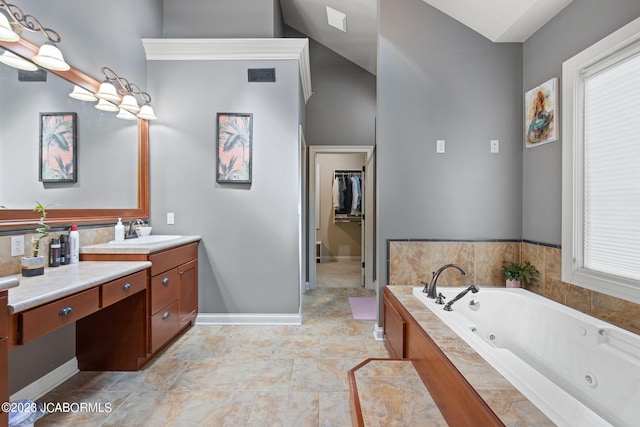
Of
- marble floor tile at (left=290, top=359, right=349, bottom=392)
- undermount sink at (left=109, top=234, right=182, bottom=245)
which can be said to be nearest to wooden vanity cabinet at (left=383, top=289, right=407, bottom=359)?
marble floor tile at (left=290, top=359, right=349, bottom=392)

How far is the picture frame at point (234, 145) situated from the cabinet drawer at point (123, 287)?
1.24 m

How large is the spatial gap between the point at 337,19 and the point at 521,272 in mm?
3372

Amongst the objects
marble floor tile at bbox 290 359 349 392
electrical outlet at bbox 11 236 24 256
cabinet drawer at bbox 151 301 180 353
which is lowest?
marble floor tile at bbox 290 359 349 392

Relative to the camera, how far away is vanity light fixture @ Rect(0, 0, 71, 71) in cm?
157

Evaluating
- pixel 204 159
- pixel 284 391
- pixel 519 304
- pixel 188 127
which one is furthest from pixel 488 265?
pixel 188 127

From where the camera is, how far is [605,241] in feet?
5.98

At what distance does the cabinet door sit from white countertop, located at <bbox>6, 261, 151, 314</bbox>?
0.61m

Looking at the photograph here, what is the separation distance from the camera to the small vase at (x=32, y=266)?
1619 millimetres

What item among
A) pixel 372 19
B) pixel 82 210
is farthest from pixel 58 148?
pixel 372 19

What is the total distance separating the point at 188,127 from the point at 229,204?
87 centimetres

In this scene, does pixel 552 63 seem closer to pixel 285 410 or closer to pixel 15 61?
pixel 285 410

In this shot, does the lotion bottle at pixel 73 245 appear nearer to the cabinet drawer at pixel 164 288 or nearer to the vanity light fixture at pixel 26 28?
the cabinet drawer at pixel 164 288

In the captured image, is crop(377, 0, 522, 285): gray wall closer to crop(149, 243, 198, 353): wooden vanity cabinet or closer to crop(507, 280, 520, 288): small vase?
crop(507, 280, 520, 288): small vase

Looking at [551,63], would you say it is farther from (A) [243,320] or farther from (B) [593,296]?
(A) [243,320]
